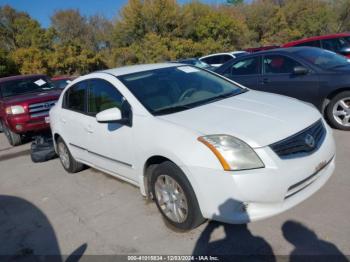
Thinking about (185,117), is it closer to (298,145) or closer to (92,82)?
(298,145)

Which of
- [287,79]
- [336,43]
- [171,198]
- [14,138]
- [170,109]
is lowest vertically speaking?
[14,138]

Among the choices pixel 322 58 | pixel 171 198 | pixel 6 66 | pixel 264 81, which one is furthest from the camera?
pixel 6 66

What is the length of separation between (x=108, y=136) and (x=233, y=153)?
65.9 inches

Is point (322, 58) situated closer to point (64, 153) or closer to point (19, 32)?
point (64, 153)

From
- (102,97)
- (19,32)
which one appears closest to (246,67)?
(102,97)

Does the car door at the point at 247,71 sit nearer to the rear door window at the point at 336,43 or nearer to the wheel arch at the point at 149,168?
the rear door window at the point at 336,43

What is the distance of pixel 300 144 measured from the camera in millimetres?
2869

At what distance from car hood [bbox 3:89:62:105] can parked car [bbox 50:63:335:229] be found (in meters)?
3.53

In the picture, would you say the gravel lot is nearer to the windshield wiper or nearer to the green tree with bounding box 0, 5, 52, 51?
the windshield wiper

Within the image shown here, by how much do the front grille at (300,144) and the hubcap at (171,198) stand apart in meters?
0.94

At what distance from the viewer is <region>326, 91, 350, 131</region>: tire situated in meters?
5.39

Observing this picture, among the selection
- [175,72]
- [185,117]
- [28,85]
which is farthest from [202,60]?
[185,117]

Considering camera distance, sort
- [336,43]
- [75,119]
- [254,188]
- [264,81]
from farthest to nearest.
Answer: [336,43] → [264,81] → [75,119] → [254,188]

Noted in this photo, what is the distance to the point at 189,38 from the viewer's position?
1451 inches
